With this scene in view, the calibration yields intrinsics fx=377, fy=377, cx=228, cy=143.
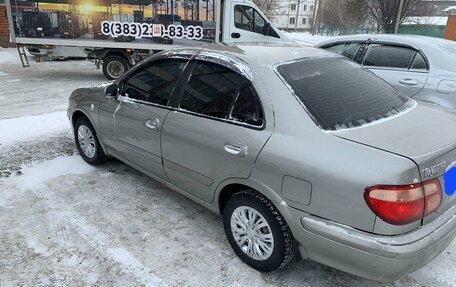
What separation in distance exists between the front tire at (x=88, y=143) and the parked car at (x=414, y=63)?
3.95 meters

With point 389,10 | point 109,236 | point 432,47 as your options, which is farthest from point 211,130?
point 389,10

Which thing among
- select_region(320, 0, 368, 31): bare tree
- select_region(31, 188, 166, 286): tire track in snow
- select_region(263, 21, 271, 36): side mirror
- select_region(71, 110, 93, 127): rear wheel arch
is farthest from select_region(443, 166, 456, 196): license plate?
select_region(320, 0, 368, 31): bare tree

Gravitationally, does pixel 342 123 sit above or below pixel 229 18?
below

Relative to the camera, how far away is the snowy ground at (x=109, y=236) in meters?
2.72

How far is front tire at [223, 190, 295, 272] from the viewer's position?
2.53m

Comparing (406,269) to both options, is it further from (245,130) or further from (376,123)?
(245,130)

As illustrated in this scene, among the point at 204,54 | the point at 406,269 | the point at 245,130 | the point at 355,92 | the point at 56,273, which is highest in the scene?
the point at 204,54

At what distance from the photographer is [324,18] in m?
53.7

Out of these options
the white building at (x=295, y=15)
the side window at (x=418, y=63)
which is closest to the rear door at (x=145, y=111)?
the side window at (x=418, y=63)

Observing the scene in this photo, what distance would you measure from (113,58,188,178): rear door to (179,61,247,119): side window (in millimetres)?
217

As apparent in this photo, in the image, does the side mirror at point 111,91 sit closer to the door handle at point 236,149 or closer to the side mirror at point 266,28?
the door handle at point 236,149

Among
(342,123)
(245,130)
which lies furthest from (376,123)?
(245,130)

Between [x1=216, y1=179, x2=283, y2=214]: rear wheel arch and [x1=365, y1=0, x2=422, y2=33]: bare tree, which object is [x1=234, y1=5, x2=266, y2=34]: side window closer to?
[x1=216, y1=179, x2=283, y2=214]: rear wheel arch

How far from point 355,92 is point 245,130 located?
911 millimetres
